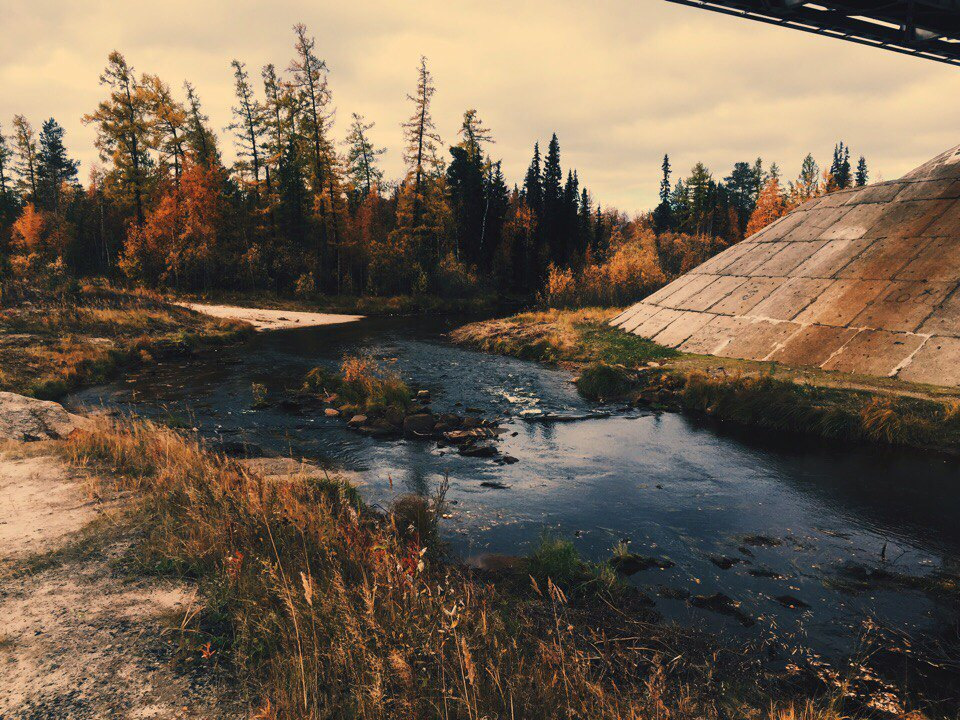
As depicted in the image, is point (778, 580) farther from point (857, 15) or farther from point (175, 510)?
point (857, 15)

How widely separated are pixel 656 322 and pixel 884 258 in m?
8.51

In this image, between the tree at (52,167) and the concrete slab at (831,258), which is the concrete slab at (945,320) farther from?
the tree at (52,167)

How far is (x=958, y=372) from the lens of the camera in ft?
41.3

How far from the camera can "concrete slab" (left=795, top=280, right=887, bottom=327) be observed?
641 inches

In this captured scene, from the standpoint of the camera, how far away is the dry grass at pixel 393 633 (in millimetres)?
3346

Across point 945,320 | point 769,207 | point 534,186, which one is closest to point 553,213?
point 534,186

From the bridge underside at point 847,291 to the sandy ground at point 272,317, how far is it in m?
23.0

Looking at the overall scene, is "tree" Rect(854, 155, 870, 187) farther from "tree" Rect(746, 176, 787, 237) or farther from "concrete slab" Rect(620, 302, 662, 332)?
"concrete slab" Rect(620, 302, 662, 332)

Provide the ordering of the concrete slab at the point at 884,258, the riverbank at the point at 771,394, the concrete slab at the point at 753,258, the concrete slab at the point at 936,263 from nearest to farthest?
the riverbank at the point at 771,394
the concrete slab at the point at 936,263
the concrete slab at the point at 884,258
the concrete slab at the point at 753,258

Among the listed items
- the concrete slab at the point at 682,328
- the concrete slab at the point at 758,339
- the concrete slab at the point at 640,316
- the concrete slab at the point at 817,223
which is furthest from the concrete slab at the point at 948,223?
the concrete slab at the point at 640,316

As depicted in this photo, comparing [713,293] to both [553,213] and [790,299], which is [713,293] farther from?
[553,213]

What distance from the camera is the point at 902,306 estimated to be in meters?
15.3

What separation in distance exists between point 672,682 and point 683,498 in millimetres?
5579

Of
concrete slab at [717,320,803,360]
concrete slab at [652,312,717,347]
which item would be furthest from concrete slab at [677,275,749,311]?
concrete slab at [717,320,803,360]
